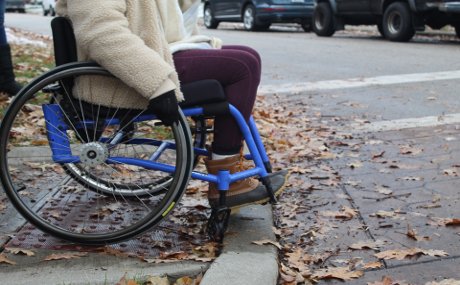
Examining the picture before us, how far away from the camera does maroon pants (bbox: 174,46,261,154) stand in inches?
132

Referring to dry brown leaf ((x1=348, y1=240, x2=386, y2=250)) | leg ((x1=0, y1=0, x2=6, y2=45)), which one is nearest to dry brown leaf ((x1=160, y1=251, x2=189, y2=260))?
dry brown leaf ((x1=348, y1=240, x2=386, y2=250))

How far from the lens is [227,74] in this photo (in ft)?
11.0

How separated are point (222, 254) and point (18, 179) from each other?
1.86 meters

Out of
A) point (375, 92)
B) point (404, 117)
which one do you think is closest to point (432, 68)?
point (375, 92)

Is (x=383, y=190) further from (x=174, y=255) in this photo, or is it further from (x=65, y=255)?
(x=65, y=255)

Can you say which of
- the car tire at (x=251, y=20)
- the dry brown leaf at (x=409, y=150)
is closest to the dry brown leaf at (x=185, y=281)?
the dry brown leaf at (x=409, y=150)

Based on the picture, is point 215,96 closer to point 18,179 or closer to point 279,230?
point 279,230

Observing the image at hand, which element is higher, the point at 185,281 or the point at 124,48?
the point at 124,48

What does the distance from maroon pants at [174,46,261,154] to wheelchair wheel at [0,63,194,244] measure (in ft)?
0.90

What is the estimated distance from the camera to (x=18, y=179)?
4.43 meters

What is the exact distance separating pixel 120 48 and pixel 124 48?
0.02 m

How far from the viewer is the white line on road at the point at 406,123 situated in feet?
19.5

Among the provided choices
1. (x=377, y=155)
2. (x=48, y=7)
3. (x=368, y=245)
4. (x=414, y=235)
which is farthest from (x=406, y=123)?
(x=48, y=7)

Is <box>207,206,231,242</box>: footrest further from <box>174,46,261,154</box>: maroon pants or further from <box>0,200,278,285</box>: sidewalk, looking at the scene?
<box>174,46,261,154</box>: maroon pants
